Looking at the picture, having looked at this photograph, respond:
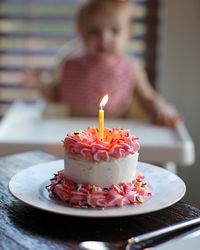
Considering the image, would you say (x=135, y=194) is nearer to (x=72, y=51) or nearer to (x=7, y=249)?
(x=7, y=249)

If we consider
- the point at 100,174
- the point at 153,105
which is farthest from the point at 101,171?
the point at 153,105

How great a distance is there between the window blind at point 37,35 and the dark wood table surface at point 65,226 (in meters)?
1.28

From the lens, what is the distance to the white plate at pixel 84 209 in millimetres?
648

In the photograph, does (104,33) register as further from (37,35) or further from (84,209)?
(84,209)

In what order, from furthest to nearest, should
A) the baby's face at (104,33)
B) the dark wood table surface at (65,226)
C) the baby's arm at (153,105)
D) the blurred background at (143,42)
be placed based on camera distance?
the blurred background at (143,42) < the baby's face at (104,33) < the baby's arm at (153,105) < the dark wood table surface at (65,226)

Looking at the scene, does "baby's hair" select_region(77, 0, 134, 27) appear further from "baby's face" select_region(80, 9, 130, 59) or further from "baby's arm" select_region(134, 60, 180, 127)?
"baby's arm" select_region(134, 60, 180, 127)

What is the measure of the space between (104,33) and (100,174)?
1001 millimetres

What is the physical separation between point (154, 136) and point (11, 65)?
89 centimetres

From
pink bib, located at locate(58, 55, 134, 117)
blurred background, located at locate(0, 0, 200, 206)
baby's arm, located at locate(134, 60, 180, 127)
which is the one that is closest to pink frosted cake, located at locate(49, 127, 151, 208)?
baby's arm, located at locate(134, 60, 180, 127)

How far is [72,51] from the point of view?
1786mm

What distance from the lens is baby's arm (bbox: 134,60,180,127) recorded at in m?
1.51

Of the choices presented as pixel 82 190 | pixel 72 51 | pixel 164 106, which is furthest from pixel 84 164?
pixel 72 51

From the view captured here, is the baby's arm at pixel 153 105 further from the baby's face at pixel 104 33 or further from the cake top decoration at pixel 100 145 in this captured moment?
the cake top decoration at pixel 100 145

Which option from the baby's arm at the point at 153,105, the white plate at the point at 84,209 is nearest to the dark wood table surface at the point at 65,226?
the white plate at the point at 84,209
